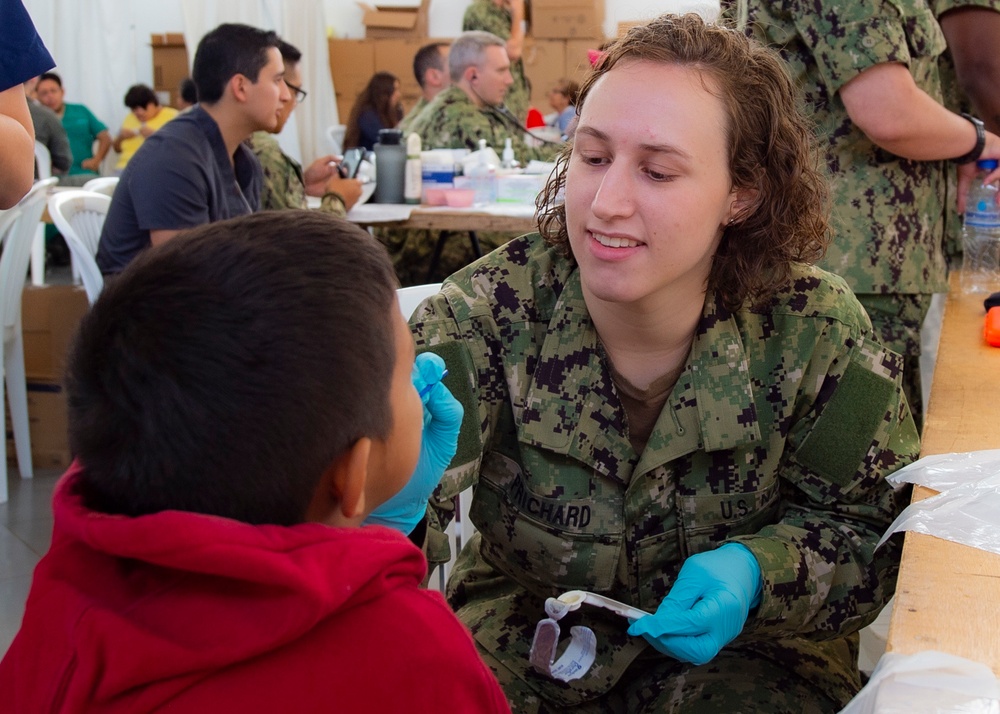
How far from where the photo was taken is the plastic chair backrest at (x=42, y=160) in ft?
21.3

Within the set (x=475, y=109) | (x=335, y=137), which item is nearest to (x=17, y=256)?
(x=475, y=109)

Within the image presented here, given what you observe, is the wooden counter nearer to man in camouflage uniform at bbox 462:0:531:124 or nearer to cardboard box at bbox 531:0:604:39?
man in camouflage uniform at bbox 462:0:531:124

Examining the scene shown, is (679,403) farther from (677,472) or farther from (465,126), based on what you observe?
(465,126)

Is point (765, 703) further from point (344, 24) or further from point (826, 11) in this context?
point (344, 24)

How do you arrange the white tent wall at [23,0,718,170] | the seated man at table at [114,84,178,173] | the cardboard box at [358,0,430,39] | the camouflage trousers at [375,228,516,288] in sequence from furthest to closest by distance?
the cardboard box at [358,0,430,39]
the seated man at table at [114,84,178,173]
the white tent wall at [23,0,718,170]
the camouflage trousers at [375,228,516,288]

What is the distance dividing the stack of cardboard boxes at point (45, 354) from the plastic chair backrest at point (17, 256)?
0.25 metres

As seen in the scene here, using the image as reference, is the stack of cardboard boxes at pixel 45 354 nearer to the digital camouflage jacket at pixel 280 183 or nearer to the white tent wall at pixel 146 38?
the digital camouflage jacket at pixel 280 183

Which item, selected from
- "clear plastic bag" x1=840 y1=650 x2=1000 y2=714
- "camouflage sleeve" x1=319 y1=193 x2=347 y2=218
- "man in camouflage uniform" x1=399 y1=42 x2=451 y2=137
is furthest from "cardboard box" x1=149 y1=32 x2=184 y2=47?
"clear plastic bag" x1=840 y1=650 x2=1000 y2=714

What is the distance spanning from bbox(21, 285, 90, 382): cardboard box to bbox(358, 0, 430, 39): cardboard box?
668 centimetres

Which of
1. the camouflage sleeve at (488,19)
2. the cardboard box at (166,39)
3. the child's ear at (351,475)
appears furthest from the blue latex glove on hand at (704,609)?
the cardboard box at (166,39)

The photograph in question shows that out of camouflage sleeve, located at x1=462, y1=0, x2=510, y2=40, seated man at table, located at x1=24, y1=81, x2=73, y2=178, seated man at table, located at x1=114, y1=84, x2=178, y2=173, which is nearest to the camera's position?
camouflage sleeve, located at x1=462, y1=0, x2=510, y2=40

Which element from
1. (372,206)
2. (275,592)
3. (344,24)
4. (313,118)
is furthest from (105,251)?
(344,24)

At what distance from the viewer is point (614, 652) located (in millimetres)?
1351

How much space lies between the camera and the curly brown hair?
1379mm
